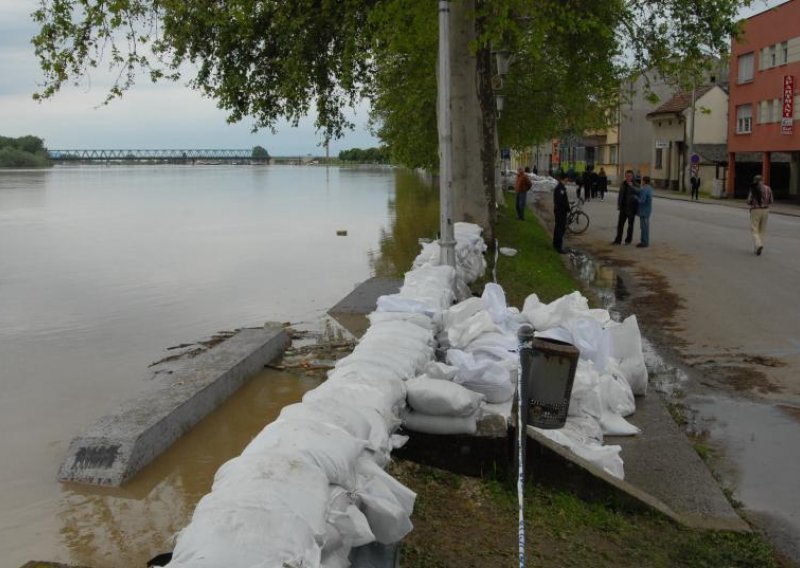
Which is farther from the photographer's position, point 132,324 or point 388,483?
point 132,324

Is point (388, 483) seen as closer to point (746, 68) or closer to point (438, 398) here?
point (438, 398)

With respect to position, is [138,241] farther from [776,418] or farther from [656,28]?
[776,418]

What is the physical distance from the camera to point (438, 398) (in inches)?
201

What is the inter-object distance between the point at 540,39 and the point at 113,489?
10524mm

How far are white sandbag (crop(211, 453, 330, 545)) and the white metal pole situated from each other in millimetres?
6995

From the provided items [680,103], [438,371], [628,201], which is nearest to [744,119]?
[680,103]

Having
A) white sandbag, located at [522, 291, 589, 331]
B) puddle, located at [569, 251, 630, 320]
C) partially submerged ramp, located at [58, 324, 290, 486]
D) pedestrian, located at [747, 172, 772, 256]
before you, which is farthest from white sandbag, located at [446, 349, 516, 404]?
pedestrian, located at [747, 172, 772, 256]

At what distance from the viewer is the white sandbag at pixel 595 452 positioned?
5.48 meters

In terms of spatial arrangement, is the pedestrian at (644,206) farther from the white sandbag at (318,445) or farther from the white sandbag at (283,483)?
the white sandbag at (283,483)

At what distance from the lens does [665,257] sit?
711 inches

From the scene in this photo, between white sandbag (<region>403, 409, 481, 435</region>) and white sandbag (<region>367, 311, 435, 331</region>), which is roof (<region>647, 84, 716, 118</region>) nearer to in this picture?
white sandbag (<region>367, 311, 435, 331</region>)

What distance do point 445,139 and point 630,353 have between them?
3929 millimetres

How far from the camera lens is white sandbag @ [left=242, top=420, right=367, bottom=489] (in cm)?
336

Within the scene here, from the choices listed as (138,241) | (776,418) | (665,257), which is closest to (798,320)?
(776,418)
